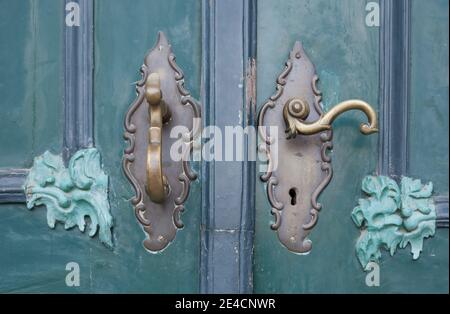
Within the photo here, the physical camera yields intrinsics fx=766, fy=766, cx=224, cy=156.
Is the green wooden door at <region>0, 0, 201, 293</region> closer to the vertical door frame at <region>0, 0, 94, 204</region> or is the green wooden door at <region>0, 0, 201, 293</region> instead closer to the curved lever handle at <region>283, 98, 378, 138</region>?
the vertical door frame at <region>0, 0, 94, 204</region>

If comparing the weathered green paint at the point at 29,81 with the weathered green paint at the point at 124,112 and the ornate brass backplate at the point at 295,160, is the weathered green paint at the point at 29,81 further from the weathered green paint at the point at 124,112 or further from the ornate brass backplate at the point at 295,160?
the ornate brass backplate at the point at 295,160

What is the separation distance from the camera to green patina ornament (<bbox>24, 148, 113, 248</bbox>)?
1208mm

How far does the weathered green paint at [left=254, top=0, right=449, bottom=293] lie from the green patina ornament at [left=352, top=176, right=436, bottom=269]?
0.05ft

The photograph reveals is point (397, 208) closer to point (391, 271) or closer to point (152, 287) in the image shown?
point (391, 271)

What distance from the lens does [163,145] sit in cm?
122

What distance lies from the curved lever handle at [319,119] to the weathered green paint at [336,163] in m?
0.05

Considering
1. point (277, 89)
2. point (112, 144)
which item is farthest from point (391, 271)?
point (112, 144)

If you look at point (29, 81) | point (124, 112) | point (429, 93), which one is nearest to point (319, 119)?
point (429, 93)

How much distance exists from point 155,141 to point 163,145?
0.09 meters

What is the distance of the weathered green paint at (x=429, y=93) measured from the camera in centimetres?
122

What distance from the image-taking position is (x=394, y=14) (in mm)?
1223

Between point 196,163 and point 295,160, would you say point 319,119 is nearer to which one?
point 295,160

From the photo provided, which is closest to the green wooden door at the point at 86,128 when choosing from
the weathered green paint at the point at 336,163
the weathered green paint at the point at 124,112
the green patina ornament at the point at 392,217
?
the weathered green paint at the point at 124,112

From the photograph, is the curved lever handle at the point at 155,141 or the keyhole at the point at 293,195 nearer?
the curved lever handle at the point at 155,141
